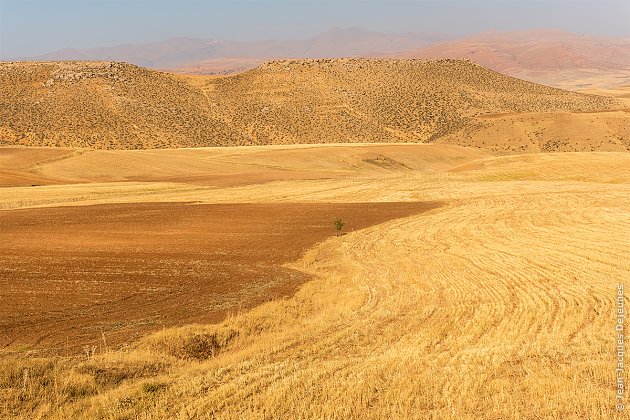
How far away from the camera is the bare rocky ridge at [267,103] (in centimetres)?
9881

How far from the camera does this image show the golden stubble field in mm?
9562

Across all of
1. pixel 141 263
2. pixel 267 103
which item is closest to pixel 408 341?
pixel 141 263

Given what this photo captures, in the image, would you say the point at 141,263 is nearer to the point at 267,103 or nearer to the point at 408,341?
the point at 408,341

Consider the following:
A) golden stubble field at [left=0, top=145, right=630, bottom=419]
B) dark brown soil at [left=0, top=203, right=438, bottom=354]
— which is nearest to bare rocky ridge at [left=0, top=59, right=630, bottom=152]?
dark brown soil at [left=0, top=203, right=438, bottom=354]

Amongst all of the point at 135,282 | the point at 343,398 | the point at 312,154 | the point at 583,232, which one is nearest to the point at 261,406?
the point at 343,398

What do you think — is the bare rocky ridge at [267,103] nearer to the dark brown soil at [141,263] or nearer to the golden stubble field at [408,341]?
the dark brown soil at [141,263]

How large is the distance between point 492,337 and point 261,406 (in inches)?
266

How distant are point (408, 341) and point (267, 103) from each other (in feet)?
363

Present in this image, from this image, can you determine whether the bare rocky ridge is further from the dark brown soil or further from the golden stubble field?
the golden stubble field

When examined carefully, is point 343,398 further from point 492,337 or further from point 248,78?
point 248,78

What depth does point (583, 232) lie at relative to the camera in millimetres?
29766

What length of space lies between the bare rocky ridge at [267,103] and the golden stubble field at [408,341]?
64786 millimetres

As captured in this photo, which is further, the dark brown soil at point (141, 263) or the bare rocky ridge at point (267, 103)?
the bare rocky ridge at point (267, 103)

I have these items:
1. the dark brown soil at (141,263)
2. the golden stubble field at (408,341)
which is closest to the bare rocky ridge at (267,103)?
the dark brown soil at (141,263)
